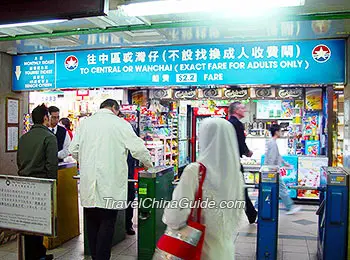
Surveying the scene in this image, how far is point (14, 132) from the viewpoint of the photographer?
5316mm

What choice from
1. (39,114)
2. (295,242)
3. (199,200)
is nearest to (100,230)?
(39,114)

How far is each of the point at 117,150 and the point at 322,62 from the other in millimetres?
2325

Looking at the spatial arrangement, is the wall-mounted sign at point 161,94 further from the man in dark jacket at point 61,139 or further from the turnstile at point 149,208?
the turnstile at point 149,208

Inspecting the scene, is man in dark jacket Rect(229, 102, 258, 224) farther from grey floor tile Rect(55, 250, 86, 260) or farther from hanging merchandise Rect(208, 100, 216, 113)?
hanging merchandise Rect(208, 100, 216, 113)

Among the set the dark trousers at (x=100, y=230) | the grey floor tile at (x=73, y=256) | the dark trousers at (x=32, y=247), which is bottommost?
the grey floor tile at (x=73, y=256)

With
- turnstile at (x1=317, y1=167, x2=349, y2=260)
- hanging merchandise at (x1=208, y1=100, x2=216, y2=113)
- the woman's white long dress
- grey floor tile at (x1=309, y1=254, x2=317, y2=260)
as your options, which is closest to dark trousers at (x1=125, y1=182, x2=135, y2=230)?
grey floor tile at (x1=309, y1=254, x2=317, y2=260)

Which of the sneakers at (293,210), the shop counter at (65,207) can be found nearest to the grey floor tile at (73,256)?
the shop counter at (65,207)

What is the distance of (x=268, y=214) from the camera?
13.3 feet

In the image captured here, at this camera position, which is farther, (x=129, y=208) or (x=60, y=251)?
(x=129, y=208)

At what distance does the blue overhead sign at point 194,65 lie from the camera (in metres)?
4.11

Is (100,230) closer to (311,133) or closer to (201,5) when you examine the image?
(201,5)

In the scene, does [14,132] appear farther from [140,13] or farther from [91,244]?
[140,13]

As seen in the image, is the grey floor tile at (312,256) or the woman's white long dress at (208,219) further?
the grey floor tile at (312,256)

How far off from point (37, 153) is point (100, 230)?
102 cm
